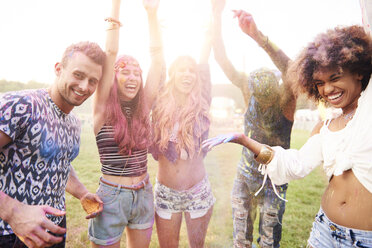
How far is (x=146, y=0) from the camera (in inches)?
66.6

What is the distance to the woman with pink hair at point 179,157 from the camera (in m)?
1.83

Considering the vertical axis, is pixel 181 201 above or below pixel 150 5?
below

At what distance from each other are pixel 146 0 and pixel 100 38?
0.45 metres

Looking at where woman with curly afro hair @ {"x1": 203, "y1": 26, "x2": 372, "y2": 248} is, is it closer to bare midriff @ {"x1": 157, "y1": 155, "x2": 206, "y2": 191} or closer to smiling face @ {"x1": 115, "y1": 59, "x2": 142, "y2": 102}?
bare midriff @ {"x1": 157, "y1": 155, "x2": 206, "y2": 191}


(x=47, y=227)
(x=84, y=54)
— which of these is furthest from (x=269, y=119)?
(x=47, y=227)

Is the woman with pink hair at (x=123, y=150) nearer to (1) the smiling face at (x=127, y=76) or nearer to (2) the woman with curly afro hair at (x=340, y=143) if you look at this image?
(1) the smiling face at (x=127, y=76)

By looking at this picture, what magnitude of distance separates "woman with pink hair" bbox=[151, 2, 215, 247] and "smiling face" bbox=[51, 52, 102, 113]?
53 centimetres

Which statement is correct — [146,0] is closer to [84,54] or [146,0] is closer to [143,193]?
[84,54]

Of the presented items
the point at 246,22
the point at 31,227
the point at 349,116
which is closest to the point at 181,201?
the point at 31,227

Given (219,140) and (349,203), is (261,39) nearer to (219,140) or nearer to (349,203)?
(219,140)

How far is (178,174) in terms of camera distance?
1855 mm

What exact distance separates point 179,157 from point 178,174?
13cm

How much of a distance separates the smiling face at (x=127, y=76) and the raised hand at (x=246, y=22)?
31.3 inches

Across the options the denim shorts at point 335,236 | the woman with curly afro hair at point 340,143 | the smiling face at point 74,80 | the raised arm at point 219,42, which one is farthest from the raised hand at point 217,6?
the denim shorts at point 335,236
